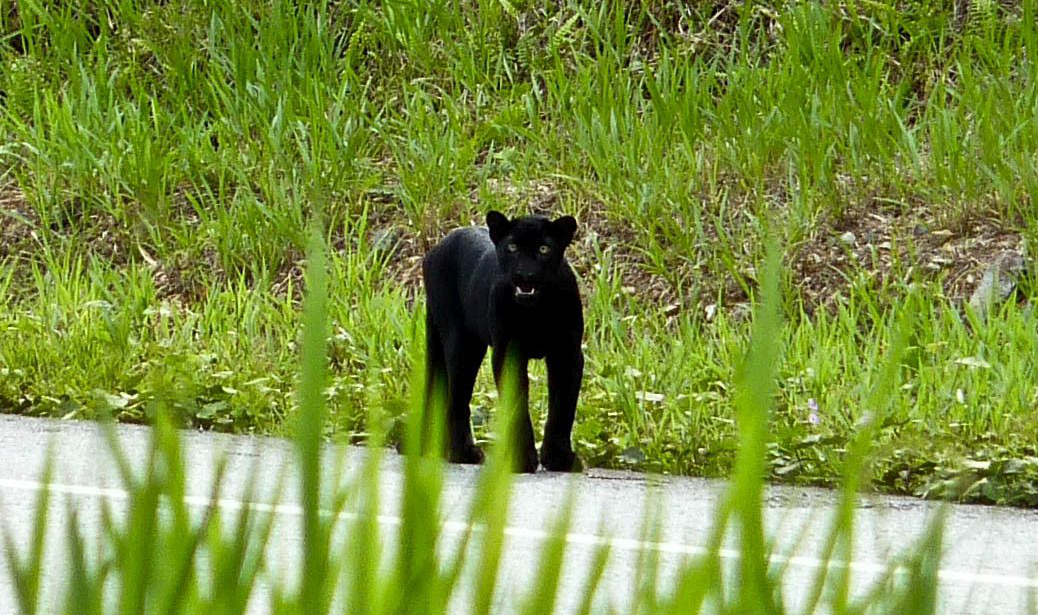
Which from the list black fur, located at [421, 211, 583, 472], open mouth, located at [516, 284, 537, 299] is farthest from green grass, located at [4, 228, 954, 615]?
open mouth, located at [516, 284, 537, 299]

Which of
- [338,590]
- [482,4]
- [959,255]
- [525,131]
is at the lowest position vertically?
[338,590]

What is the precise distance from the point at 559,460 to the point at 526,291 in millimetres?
711

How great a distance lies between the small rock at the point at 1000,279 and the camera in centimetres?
1075

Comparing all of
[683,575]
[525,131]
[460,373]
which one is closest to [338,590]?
[683,575]

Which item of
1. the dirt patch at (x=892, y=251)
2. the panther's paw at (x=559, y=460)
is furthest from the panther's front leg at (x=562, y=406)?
the dirt patch at (x=892, y=251)

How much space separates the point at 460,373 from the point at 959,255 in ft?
13.8

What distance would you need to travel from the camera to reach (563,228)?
766cm

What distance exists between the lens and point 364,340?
10188 millimetres

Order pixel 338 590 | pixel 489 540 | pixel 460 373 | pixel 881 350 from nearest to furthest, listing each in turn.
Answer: pixel 489 540 < pixel 338 590 < pixel 460 373 < pixel 881 350

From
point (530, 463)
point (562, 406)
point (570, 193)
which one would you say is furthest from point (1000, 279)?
point (530, 463)

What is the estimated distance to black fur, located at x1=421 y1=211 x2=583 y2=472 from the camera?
7.61 metres

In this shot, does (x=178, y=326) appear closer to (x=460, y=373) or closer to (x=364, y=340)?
(x=364, y=340)

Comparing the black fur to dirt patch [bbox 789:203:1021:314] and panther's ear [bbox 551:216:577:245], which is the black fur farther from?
dirt patch [bbox 789:203:1021:314]

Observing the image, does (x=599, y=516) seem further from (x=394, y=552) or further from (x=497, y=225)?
(x=394, y=552)
